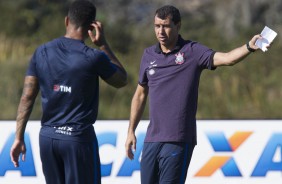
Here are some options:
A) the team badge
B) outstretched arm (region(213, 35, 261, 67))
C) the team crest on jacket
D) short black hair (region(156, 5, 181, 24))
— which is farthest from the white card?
the team badge

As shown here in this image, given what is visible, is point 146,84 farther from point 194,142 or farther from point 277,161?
point 277,161

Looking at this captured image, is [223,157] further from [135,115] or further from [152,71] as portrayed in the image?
[152,71]

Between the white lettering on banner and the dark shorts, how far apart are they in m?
3.66

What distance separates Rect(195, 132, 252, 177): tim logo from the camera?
9.47 meters

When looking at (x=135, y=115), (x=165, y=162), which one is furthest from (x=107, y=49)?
Result: (x=135, y=115)

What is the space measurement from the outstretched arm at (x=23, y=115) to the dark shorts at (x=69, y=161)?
14 cm

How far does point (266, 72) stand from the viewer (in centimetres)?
1591

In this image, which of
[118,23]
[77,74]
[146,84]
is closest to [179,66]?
[146,84]

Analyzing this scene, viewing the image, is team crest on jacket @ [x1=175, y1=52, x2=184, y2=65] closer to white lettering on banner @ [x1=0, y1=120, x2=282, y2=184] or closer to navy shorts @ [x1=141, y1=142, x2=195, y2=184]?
navy shorts @ [x1=141, y1=142, x2=195, y2=184]

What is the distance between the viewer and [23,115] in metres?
5.78

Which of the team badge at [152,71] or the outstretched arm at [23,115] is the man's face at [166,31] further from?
the outstretched arm at [23,115]

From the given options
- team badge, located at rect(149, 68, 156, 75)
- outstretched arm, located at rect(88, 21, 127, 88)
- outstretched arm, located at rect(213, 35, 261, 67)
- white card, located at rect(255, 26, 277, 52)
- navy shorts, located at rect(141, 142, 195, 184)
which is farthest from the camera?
team badge, located at rect(149, 68, 156, 75)

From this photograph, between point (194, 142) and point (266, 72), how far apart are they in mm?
9229

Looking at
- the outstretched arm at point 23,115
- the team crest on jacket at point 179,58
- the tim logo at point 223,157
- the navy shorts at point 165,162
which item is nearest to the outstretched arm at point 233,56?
the team crest on jacket at point 179,58
